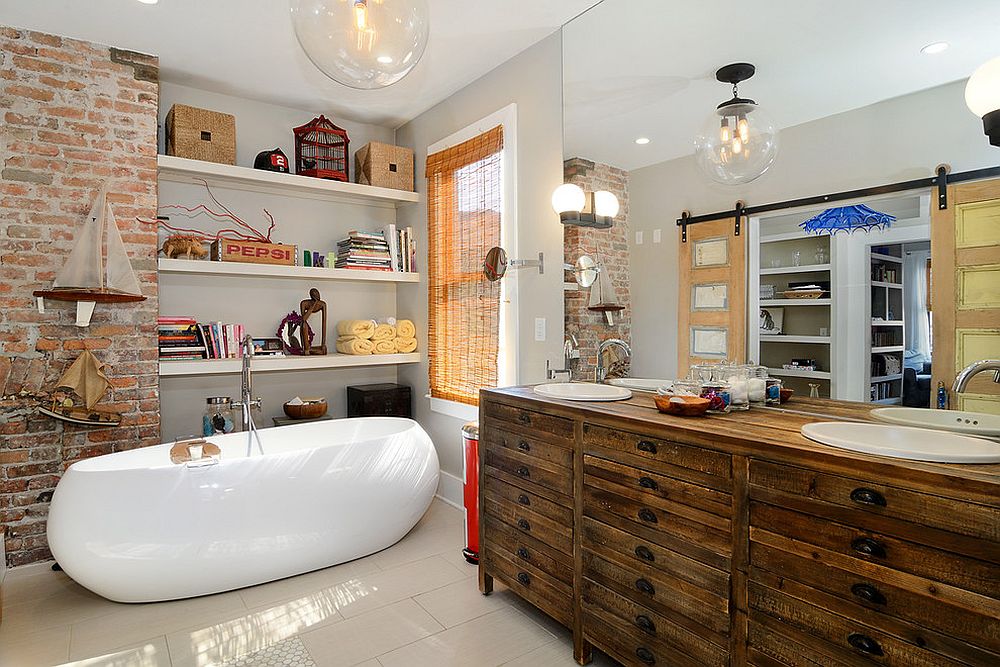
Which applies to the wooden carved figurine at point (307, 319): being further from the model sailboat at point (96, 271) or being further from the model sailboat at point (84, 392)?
the model sailboat at point (84, 392)

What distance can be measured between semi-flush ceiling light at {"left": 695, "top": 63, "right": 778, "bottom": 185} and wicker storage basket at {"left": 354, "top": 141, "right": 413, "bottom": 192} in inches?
103

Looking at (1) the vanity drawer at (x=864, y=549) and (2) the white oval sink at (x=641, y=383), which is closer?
(1) the vanity drawer at (x=864, y=549)

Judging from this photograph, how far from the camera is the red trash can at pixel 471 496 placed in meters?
3.05

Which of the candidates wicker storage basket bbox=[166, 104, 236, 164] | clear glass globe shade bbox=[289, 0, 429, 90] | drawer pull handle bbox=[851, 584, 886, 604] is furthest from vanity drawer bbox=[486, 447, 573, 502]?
wicker storage basket bbox=[166, 104, 236, 164]

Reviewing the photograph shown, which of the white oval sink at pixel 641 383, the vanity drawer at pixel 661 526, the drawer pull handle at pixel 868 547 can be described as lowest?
the vanity drawer at pixel 661 526

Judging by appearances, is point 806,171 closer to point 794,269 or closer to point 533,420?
point 794,269

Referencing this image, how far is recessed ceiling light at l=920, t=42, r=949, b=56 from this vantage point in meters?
1.69

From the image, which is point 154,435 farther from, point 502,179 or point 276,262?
point 502,179

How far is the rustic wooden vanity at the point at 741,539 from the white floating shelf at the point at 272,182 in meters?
2.36

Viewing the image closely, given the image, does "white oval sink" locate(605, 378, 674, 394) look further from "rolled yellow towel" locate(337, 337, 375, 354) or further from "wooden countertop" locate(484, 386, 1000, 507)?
"rolled yellow towel" locate(337, 337, 375, 354)

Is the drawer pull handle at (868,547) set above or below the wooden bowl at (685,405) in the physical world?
below

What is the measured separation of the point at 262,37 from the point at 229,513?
102 inches

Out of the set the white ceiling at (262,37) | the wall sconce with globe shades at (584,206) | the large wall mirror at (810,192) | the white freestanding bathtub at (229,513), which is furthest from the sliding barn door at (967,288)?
the white freestanding bathtub at (229,513)

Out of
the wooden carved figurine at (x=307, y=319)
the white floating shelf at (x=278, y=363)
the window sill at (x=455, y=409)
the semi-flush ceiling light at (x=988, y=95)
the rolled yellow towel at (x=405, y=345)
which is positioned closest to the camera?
the semi-flush ceiling light at (x=988, y=95)
